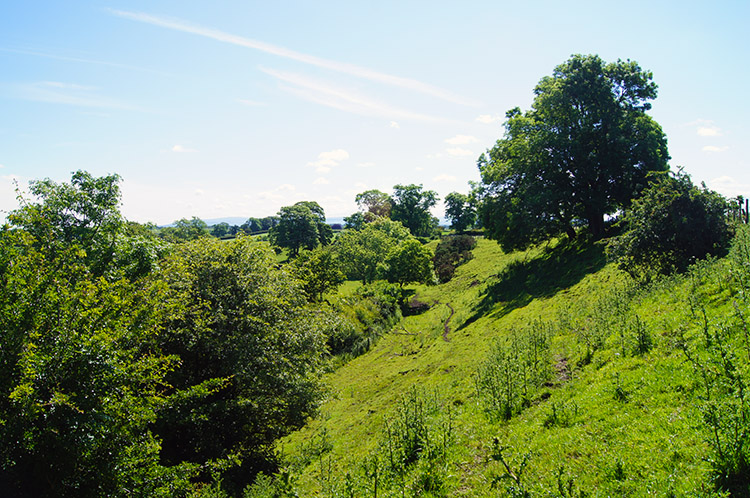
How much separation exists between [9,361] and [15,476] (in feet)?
7.08

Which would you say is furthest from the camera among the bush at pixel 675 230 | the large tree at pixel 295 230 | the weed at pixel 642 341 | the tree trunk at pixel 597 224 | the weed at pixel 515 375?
the large tree at pixel 295 230

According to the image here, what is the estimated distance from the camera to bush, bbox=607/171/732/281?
16.2 meters

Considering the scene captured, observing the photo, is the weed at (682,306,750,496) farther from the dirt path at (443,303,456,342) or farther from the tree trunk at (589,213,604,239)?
the tree trunk at (589,213,604,239)

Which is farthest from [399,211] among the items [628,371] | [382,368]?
[628,371]

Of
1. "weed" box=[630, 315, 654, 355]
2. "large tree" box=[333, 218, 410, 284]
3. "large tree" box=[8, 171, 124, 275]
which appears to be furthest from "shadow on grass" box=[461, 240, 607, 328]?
"large tree" box=[8, 171, 124, 275]

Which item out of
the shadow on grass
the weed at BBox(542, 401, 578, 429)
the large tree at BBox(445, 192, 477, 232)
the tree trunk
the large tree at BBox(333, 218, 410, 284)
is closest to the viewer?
the weed at BBox(542, 401, 578, 429)

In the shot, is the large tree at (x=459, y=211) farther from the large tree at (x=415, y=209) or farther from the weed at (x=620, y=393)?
the weed at (x=620, y=393)

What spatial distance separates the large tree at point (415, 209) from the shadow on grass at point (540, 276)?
192ft

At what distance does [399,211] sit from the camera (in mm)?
98688

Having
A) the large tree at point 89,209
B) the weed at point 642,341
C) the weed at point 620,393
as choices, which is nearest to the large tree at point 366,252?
the large tree at point 89,209

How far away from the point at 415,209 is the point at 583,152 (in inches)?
2648

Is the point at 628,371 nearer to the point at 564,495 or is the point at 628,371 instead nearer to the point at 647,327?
the point at 647,327

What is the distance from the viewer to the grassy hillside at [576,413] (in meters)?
6.11

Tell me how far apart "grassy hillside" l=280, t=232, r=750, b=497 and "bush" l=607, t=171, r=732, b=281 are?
248 centimetres
